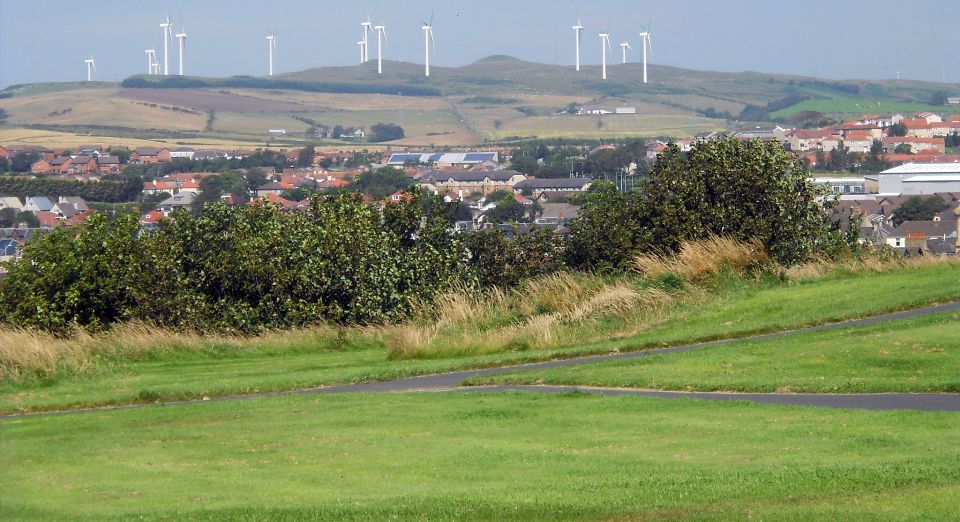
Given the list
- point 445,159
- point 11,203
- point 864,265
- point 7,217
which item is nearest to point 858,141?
point 445,159

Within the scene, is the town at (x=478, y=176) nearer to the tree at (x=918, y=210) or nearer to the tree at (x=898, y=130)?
the tree at (x=918, y=210)

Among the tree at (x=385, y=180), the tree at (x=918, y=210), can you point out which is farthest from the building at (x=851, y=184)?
the tree at (x=385, y=180)

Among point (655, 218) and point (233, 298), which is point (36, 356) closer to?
point (233, 298)

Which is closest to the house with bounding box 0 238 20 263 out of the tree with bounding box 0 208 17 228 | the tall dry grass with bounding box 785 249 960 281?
the tree with bounding box 0 208 17 228

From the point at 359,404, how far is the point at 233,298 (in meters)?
12.6

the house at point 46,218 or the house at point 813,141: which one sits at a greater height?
the house at point 813,141

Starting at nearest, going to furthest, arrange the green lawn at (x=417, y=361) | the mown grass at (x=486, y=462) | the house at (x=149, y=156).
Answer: the mown grass at (x=486, y=462)
the green lawn at (x=417, y=361)
the house at (x=149, y=156)

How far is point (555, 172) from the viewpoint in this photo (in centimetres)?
14538

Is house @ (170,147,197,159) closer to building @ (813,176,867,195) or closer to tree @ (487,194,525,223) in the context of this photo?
tree @ (487,194,525,223)

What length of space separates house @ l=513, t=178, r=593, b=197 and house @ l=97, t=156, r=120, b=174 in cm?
4983

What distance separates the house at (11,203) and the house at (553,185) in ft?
155

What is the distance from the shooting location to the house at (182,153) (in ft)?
578

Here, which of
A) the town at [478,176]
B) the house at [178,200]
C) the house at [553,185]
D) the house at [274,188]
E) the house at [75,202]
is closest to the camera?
the town at [478,176]

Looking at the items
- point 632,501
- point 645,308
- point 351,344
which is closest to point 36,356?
point 351,344
